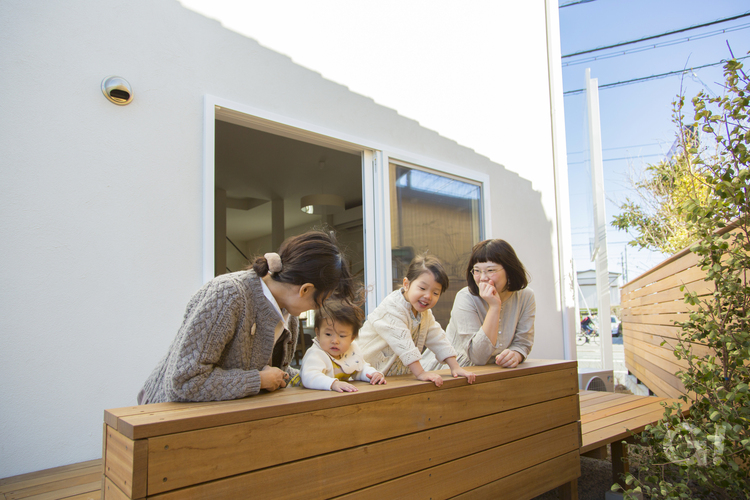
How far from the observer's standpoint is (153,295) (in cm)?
263

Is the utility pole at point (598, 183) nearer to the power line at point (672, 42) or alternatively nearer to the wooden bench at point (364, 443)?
the power line at point (672, 42)

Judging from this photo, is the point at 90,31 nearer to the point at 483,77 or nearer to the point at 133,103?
the point at 133,103

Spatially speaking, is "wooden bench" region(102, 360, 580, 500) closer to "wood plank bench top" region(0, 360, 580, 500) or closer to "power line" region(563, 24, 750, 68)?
"wood plank bench top" region(0, 360, 580, 500)

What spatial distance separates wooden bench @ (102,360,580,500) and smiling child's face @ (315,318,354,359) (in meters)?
0.23

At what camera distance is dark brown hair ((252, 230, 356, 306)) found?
158 cm

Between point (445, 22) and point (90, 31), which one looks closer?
point (90, 31)

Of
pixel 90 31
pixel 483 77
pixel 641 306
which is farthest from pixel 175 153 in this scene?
pixel 641 306

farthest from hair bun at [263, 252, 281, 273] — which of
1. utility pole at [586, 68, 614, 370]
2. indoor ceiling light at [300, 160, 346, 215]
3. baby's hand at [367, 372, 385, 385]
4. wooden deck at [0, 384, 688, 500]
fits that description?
utility pole at [586, 68, 614, 370]

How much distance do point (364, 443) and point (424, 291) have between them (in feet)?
2.47

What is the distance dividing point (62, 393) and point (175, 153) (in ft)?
4.66

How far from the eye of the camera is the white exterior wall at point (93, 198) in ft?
7.38

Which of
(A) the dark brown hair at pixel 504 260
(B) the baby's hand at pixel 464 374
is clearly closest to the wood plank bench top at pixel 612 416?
(A) the dark brown hair at pixel 504 260

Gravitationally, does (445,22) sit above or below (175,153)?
above

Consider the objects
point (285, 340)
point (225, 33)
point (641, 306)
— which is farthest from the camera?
point (641, 306)
